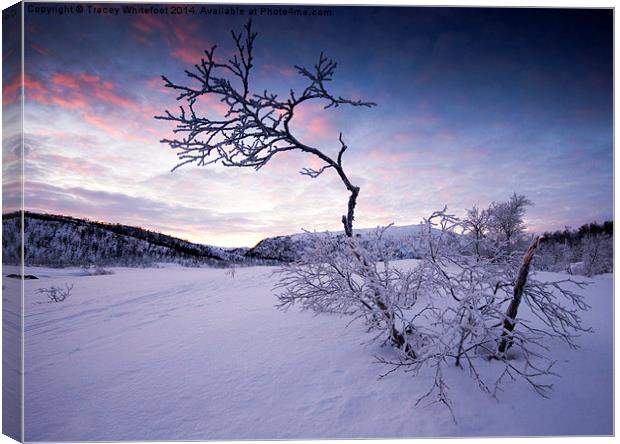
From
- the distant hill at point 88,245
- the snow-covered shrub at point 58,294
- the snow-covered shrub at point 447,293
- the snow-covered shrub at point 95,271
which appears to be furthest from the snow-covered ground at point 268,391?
the snow-covered shrub at point 95,271

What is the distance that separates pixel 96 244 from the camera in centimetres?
720

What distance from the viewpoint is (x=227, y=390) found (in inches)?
101

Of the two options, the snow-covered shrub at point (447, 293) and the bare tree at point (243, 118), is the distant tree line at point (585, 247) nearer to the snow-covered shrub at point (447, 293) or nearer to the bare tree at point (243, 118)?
the snow-covered shrub at point (447, 293)

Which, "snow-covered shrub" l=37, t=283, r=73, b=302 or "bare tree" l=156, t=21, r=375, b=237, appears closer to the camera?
"bare tree" l=156, t=21, r=375, b=237

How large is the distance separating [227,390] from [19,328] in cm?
224

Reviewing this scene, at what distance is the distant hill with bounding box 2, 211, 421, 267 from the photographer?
10.2 feet

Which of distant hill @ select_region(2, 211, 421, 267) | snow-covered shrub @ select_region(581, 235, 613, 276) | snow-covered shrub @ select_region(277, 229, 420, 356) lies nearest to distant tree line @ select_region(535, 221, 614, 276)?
snow-covered shrub @ select_region(581, 235, 613, 276)

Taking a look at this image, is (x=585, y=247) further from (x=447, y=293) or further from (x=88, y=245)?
(x=88, y=245)

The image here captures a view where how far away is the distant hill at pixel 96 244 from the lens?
122 inches

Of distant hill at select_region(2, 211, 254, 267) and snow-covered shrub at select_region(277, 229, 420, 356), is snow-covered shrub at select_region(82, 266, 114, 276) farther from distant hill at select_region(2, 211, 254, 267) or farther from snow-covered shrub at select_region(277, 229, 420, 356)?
snow-covered shrub at select_region(277, 229, 420, 356)

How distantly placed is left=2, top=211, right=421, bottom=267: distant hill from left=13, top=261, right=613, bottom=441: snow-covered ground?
Answer: 1.32ft

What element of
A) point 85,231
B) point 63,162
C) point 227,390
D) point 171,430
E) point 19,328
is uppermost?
point 63,162

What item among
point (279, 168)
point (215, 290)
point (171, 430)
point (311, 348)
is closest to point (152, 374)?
point (171, 430)

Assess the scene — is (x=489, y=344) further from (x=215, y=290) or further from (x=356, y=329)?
(x=215, y=290)
